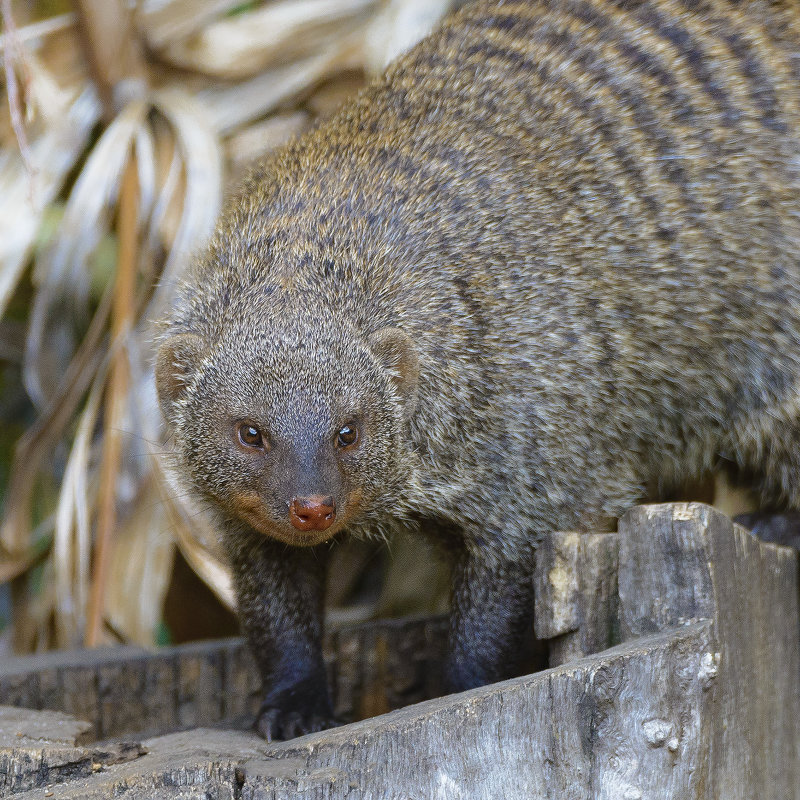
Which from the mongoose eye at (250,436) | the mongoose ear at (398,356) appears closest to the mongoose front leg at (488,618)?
the mongoose ear at (398,356)

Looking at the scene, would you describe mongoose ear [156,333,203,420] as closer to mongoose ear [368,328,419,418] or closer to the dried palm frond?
mongoose ear [368,328,419,418]

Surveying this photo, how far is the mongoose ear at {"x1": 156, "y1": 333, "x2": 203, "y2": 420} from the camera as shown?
219 cm

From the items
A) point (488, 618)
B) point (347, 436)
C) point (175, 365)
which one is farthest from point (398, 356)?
point (488, 618)

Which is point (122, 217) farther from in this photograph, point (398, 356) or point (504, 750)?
point (504, 750)

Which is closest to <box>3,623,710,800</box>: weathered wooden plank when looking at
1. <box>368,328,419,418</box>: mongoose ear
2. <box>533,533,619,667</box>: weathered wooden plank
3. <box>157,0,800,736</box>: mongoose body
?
<box>533,533,619,667</box>: weathered wooden plank

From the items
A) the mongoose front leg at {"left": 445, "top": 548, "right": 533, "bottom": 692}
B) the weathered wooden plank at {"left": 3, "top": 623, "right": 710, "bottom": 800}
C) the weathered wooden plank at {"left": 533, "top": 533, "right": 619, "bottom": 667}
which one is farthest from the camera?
the mongoose front leg at {"left": 445, "top": 548, "right": 533, "bottom": 692}

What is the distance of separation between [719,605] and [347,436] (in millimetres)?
746

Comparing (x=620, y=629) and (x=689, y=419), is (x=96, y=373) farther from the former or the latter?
(x=620, y=629)

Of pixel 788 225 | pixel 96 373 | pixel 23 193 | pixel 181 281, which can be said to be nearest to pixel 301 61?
pixel 23 193

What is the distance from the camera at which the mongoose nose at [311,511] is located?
1.91 m

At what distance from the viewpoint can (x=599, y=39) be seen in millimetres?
2564

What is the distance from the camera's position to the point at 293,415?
6.50 ft

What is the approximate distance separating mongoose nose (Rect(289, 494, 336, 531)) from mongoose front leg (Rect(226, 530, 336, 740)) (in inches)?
18.1

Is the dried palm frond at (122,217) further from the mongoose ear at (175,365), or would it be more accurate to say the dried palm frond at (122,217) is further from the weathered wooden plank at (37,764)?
the weathered wooden plank at (37,764)
